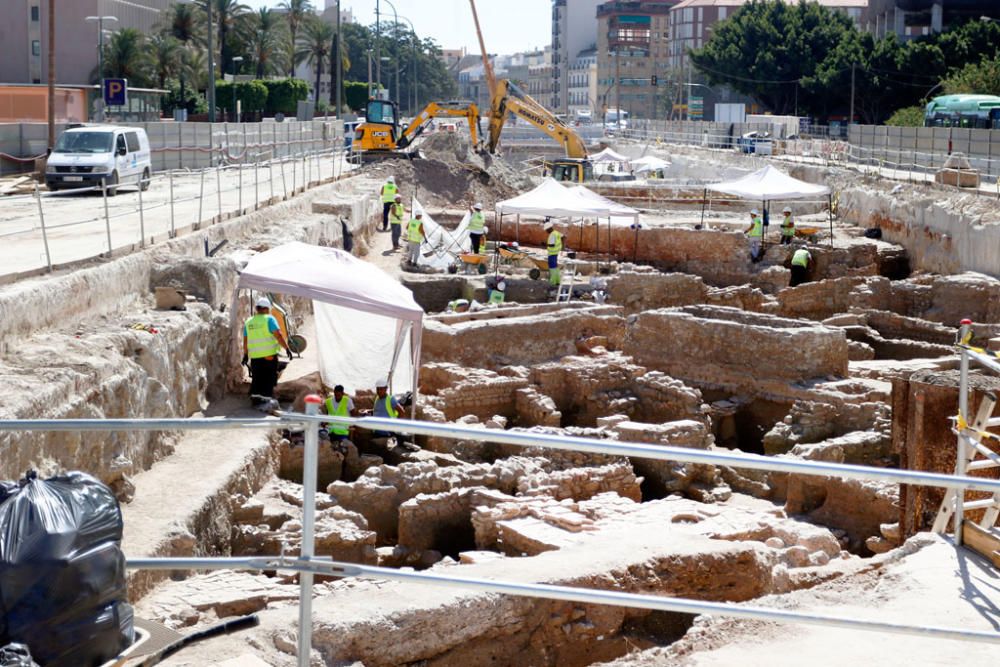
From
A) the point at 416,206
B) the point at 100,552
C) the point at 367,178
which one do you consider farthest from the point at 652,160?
the point at 100,552

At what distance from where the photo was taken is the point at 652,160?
4981cm

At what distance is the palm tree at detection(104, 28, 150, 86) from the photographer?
166 ft

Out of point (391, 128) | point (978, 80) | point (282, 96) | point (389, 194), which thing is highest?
point (978, 80)

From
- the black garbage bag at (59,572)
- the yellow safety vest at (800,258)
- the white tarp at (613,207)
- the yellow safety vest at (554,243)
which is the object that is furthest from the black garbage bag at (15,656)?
the yellow safety vest at (800,258)

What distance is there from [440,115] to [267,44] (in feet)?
97.5

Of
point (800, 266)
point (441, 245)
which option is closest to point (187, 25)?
point (441, 245)

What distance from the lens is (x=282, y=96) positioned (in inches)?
2387

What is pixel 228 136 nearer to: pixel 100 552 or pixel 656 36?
pixel 100 552

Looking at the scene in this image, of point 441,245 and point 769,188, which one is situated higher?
point 769,188

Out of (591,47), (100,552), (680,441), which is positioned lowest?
(680,441)

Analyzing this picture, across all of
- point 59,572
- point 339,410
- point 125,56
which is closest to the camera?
point 59,572

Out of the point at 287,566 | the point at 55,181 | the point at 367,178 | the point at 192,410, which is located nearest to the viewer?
the point at 287,566

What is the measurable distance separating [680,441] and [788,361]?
307cm

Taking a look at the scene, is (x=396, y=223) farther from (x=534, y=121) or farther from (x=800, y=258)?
(x=534, y=121)
